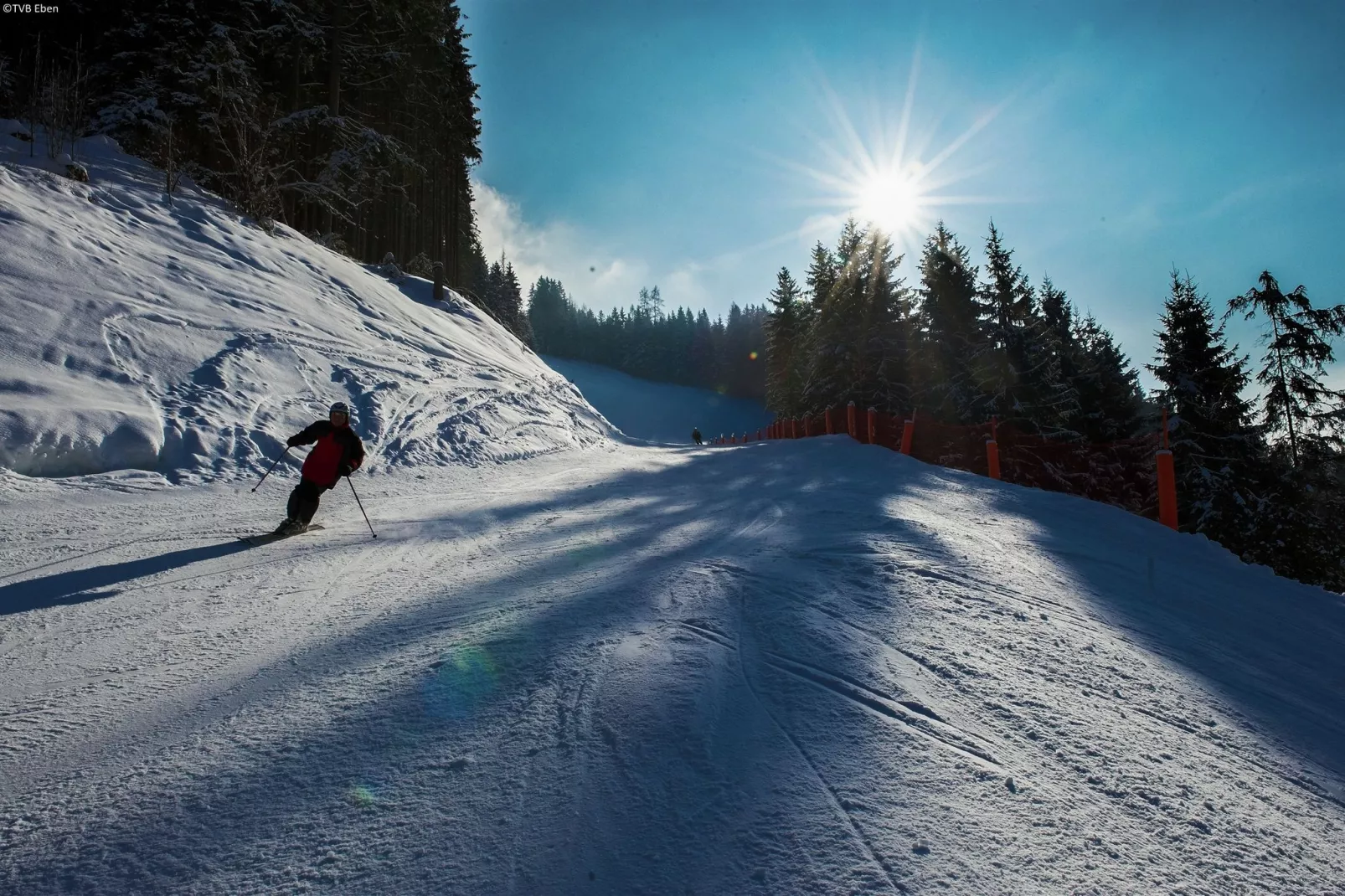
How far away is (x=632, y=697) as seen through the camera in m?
2.40

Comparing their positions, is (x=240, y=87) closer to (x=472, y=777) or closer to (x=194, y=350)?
(x=194, y=350)

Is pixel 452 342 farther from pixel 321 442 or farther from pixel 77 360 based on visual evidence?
pixel 321 442

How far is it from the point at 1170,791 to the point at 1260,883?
36 centimetres

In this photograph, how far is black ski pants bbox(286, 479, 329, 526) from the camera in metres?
5.44

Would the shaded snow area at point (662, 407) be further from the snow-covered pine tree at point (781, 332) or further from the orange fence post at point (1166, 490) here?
the orange fence post at point (1166, 490)

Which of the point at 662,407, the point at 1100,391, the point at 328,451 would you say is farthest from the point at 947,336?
the point at 662,407

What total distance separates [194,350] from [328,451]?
504cm

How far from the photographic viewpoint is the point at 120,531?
4.90m

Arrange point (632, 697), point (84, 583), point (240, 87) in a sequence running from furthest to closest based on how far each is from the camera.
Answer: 1. point (240, 87)
2. point (84, 583)
3. point (632, 697)

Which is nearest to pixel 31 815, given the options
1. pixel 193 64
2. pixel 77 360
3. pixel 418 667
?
pixel 418 667

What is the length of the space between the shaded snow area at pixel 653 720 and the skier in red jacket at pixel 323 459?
0.68 metres

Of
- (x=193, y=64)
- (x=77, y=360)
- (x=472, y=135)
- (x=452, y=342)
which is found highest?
(x=472, y=135)

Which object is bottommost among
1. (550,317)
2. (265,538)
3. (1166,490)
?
(265,538)

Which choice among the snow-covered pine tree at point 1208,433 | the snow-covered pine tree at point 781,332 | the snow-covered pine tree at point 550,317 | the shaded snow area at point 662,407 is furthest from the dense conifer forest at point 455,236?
the snow-covered pine tree at point 550,317
